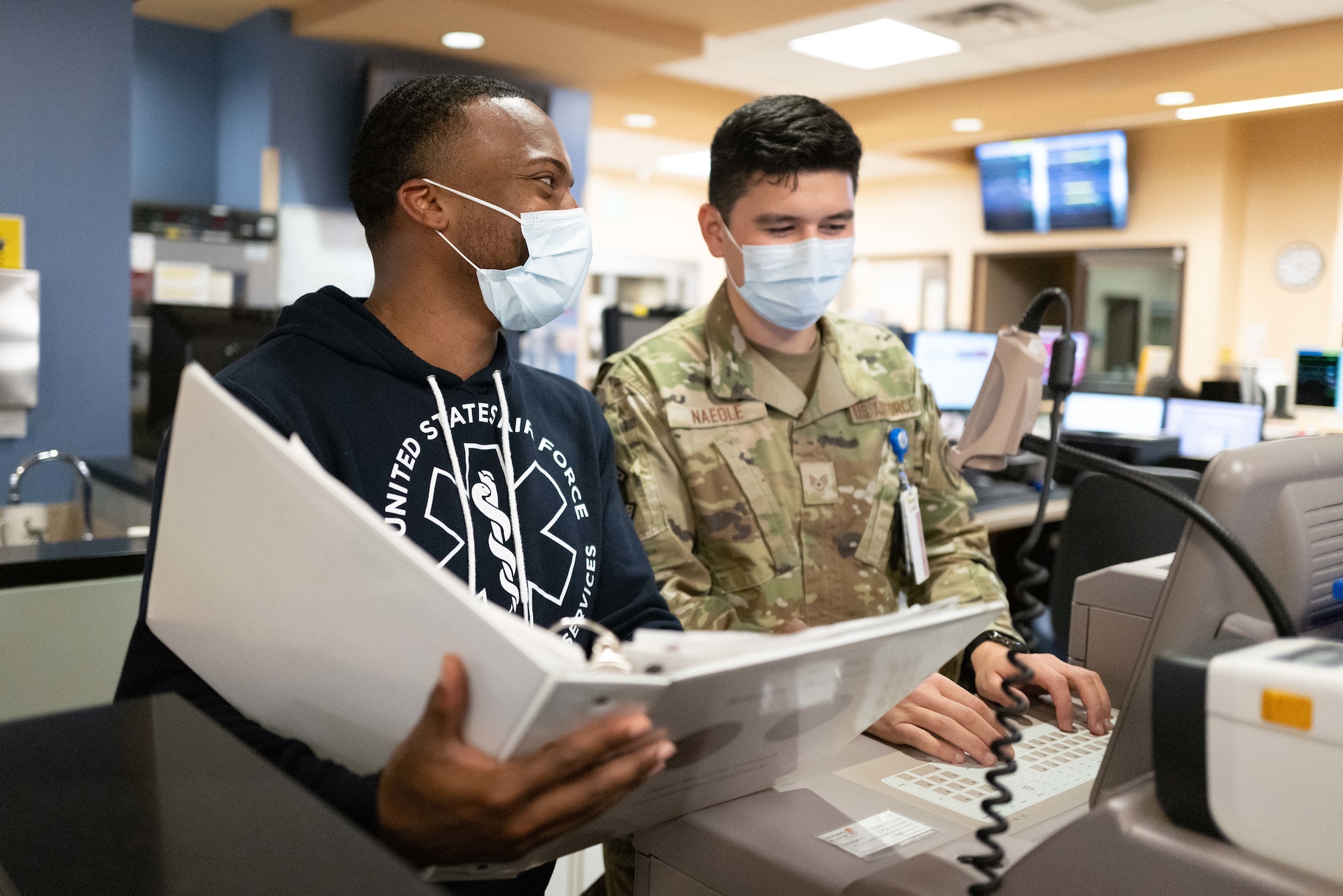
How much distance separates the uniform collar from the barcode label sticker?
2.77 feet

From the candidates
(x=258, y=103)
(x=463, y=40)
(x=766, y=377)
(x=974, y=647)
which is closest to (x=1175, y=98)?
(x=463, y=40)

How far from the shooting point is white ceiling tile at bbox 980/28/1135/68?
5.26 metres

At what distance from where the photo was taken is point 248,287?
500 cm

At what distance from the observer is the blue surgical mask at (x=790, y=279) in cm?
169

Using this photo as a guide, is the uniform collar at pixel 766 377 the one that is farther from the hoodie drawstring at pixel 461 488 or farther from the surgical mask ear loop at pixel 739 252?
the hoodie drawstring at pixel 461 488

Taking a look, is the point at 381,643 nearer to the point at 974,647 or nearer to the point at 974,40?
the point at 974,647

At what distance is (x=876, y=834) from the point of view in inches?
35.2

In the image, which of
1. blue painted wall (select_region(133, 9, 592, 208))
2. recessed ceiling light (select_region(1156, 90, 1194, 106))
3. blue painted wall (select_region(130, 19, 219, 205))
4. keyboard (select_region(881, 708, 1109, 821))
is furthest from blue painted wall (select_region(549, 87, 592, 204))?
keyboard (select_region(881, 708, 1109, 821))

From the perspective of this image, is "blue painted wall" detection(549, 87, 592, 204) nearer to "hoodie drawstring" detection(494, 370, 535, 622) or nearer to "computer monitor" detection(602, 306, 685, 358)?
"computer monitor" detection(602, 306, 685, 358)

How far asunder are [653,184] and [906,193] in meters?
2.55

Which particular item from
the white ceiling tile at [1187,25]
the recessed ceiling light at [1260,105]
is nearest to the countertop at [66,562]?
the white ceiling tile at [1187,25]

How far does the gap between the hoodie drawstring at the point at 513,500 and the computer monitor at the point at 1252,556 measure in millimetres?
597

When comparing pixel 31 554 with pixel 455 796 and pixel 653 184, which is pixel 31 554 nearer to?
pixel 455 796

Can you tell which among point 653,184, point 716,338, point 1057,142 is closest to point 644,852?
point 716,338
